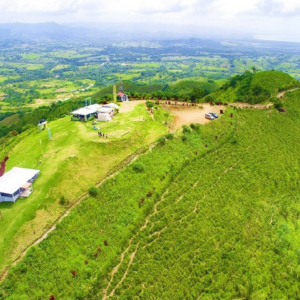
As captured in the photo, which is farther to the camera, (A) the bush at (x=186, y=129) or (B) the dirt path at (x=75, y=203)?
(A) the bush at (x=186, y=129)

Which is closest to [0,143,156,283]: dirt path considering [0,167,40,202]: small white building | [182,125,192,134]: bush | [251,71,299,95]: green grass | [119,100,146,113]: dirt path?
[0,167,40,202]: small white building

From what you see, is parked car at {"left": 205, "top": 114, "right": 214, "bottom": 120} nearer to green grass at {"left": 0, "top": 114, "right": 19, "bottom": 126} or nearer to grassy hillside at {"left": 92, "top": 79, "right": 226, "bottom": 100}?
grassy hillside at {"left": 92, "top": 79, "right": 226, "bottom": 100}

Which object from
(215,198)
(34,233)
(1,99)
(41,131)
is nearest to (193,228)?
(215,198)

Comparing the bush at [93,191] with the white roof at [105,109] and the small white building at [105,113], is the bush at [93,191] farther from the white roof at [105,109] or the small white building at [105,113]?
the white roof at [105,109]

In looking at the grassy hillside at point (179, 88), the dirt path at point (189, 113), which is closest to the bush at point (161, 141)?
the dirt path at point (189, 113)

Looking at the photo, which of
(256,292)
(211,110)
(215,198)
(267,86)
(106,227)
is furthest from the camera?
(267,86)

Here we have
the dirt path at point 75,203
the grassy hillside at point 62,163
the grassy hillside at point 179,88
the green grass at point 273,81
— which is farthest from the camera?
the grassy hillside at point 179,88

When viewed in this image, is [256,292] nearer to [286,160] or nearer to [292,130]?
[286,160]
